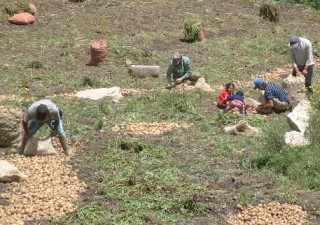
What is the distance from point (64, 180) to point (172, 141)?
8.38 ft

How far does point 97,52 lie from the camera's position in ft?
59.1

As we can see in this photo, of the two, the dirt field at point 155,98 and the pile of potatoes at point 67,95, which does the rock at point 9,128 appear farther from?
the pile of potatoes at point 67,95

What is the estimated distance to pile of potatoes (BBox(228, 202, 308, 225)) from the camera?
8.06m

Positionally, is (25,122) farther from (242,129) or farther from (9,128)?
(242,129)

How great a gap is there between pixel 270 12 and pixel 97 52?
8.15m

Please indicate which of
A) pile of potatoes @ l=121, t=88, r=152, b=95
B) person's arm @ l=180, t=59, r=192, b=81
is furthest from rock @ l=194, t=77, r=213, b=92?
pile of potatoes @ l=121, t=88, r=152, b=95

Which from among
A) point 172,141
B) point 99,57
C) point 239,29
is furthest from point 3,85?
point 239,29

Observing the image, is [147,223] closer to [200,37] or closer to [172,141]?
[172,141]

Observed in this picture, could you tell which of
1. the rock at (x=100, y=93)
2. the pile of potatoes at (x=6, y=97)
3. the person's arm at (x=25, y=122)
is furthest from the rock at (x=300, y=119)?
the pile of potatoes at (x=6, y=97)

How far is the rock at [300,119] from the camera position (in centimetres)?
1101

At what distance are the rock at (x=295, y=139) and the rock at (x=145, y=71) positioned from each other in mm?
6846

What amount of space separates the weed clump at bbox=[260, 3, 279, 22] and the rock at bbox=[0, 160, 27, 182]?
15.8 meters

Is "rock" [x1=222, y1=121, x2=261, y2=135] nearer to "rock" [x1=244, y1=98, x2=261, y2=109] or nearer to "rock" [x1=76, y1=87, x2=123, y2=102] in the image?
"rock" [x1=244, y1=98, x2=261, y2=109]

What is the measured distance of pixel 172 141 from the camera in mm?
11500
